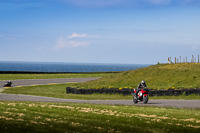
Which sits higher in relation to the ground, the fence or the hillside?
the hillside

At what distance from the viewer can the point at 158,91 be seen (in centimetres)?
2897

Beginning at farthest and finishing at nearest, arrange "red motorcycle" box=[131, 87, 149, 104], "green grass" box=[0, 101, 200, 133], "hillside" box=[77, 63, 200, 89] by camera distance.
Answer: "hillside" box=[77, 63, 200, 89] < "red motorcycle" box=[131, 87, 149, 104] < "green grass" box=[0, 101, 200, 133]

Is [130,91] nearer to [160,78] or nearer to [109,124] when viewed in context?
[160,78]

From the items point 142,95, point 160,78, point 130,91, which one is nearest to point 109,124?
point 142,95

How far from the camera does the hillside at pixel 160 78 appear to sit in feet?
112

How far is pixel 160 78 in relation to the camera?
3678 centimetres

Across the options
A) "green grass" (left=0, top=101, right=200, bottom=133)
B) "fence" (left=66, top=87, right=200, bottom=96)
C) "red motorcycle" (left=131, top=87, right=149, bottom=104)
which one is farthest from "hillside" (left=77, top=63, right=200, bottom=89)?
"green grass" (left=0, top=101, right=200, bottom=133)

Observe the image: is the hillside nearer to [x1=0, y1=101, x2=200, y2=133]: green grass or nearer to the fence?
the fence

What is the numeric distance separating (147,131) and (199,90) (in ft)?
61.3

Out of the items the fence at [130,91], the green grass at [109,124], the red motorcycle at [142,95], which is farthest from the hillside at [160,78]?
the green grass at [109,124]

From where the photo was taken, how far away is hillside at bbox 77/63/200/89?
34191 millimetres

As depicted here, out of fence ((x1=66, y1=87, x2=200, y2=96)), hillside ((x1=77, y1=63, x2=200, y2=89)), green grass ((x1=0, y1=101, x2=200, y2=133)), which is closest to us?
green grass ((x1=0, y1=101, x2=200, y2=133))

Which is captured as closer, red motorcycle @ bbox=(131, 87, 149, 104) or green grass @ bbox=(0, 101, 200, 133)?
green grass @ bbox=(0, 101, 200, 133)

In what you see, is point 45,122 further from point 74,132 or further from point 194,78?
point 194,78
